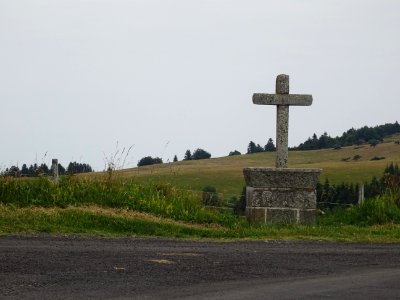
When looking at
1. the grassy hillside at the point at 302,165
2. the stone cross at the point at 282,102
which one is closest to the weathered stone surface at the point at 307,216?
the stone cross at the point at 282,102

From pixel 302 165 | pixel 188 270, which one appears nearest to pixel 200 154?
pixel 302 165

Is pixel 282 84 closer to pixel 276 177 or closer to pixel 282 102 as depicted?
pixel 282 102

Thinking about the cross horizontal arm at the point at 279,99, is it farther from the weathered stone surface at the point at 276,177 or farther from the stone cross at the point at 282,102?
the weathered stone surface at the point at 276,177

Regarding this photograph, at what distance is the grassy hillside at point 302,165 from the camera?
97938 millimetres

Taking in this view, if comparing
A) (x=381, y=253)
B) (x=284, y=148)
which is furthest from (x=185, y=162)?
(x=381, y=253)

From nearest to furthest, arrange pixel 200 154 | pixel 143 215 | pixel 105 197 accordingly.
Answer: pixel 143 215 < pixel 105 197 < pixel 200 154

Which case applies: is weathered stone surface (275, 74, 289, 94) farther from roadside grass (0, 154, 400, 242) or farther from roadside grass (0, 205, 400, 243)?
roadside grass (0, 205, 400, 243)

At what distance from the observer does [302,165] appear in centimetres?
10650

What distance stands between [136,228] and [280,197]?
4179 mm

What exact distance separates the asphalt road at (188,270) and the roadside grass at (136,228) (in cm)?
162

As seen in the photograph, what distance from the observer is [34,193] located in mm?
17766

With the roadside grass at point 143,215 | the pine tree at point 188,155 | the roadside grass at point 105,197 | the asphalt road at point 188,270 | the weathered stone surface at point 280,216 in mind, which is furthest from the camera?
the pine tree at point 188,155

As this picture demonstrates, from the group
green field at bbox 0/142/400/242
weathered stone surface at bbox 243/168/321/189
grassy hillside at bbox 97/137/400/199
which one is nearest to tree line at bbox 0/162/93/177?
green field at bbox 0/142/400/242

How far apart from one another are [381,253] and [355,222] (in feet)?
19.6
